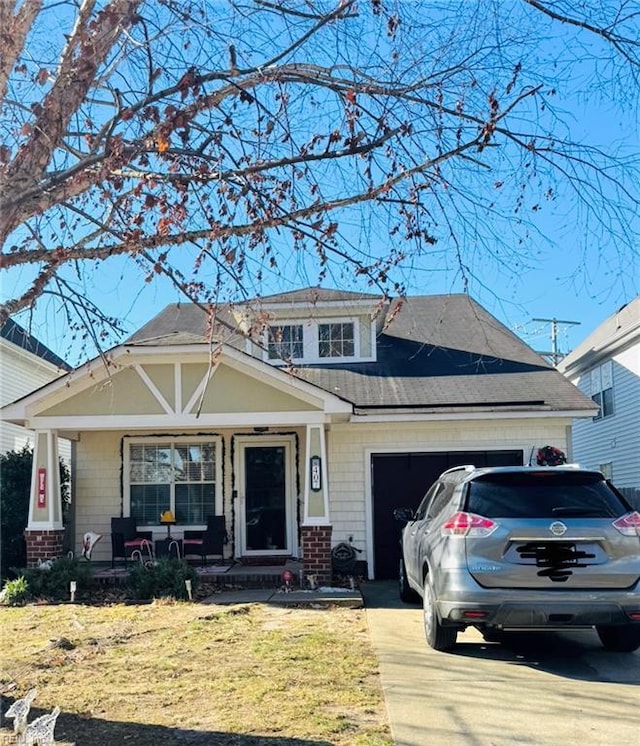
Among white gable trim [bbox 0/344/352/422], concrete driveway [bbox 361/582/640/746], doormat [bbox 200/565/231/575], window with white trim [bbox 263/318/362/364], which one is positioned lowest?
doormat [bbox 200/565/231/575]

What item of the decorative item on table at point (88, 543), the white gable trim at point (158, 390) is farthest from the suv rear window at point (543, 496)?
the decorative item on table at point (88, 543)

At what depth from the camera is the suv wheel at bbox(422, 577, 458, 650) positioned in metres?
6.65

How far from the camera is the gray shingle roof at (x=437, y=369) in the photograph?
41.5ft

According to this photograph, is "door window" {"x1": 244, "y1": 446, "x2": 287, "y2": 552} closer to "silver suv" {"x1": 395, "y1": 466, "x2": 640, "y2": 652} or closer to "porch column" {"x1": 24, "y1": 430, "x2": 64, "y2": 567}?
"porch column" {"x1": 24, "y1": 430, "x2": 64, "y2": 567}

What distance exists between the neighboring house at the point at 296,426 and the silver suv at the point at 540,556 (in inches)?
205

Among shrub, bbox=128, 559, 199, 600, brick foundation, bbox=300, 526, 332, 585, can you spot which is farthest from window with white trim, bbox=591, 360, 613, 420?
shrub, bbox=128, 559, 199, 600

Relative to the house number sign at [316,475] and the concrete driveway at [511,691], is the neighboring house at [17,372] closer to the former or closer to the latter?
the house number sign at [316,475]

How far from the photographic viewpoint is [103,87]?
18.1 feet

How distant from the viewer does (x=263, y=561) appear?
43.8 ft

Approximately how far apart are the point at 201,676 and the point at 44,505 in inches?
264

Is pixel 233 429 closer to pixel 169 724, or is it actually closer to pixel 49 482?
pixel 49 482

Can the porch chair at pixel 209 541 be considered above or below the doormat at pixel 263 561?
above

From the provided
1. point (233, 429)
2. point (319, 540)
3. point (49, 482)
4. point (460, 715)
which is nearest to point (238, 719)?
point (460, 715)

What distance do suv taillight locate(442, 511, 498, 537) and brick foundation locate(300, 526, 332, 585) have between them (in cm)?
513
